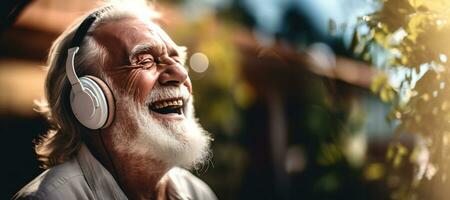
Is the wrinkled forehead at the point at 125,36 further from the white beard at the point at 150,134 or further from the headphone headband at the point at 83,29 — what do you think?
the white beard at the point at 150,134

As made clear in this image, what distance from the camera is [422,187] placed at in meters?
2.04

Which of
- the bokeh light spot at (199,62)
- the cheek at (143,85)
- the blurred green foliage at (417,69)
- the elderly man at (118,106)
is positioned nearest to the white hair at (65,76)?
the elderly man at (118,106)

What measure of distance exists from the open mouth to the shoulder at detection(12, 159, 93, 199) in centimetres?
29

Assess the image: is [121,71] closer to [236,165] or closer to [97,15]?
[97,15]

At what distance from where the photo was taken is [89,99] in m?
1.80

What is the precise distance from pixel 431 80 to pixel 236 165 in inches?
84.1

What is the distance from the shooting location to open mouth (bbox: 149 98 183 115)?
1921 millimetres

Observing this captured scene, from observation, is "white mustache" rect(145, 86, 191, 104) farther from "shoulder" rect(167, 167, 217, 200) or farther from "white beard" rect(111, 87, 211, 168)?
"shoulder" rect(167, 167, 217, 200)

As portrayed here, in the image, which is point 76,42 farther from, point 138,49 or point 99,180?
point 99,180

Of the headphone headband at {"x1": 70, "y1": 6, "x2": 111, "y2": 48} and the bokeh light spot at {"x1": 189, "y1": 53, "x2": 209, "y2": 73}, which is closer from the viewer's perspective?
the headphone headband at {"x1": 70, "y1": 6, "x2": 111, "y2": 48}

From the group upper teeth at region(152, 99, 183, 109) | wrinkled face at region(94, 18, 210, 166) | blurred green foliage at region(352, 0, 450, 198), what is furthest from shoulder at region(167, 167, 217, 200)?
blurred green foliage at region(352, 0, 450, 198)

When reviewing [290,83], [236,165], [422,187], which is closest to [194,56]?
[236,165]

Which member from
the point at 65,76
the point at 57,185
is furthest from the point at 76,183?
the point at 65,76

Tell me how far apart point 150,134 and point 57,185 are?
0.99 ft
